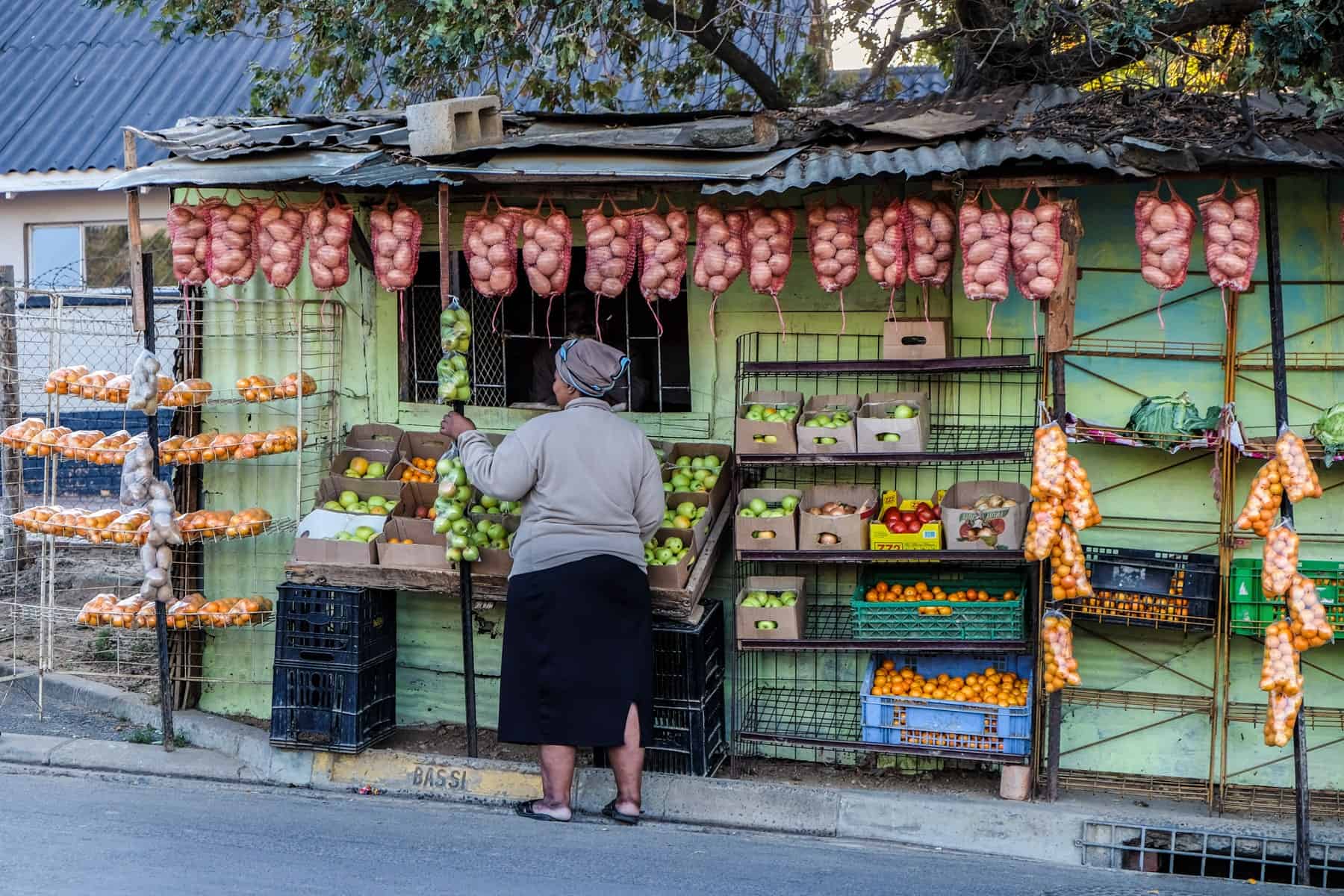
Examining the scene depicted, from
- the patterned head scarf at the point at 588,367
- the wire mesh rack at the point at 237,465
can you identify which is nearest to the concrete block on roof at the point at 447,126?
the patterned head scarf at the point at 588,367

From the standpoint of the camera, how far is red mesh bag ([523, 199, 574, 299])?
22.5ft

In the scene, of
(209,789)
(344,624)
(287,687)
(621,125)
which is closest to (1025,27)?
(621,125)

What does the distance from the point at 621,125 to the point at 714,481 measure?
2004mm

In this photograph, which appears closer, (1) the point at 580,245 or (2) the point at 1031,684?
(2) the point at 1031,684

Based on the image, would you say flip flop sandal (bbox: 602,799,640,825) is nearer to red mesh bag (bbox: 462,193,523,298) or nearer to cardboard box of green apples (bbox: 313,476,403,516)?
cardboard box of green apples (bbox: 313,476,403,516)

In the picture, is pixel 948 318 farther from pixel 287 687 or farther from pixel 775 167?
pixel 287 687

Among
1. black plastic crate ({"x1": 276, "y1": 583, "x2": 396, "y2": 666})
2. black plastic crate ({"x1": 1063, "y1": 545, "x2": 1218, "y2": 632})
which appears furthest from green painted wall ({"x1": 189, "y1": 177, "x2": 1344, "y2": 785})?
black plastic crate ({"x1": 276, "y1": 583, "x2": 396, "y2": 666})

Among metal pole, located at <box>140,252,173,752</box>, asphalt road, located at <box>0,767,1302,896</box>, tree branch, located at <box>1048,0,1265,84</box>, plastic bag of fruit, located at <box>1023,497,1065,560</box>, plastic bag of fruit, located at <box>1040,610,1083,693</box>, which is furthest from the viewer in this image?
tree branch, located at <box>1048,0,1265,84</box>

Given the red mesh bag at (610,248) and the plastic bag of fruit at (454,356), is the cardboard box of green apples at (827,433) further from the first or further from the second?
the plastic bag of fruit at (454,356)

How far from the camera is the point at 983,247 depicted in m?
6.24

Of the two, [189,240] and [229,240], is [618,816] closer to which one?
[229,240]

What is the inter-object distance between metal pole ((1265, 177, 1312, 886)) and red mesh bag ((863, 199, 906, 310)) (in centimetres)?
164

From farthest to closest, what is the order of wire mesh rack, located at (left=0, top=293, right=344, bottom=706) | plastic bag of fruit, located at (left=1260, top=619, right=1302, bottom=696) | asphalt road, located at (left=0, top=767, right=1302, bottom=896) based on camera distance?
1. wire mesh rack, located at (left=0, top=293, right=344, bottom=706)
2. plastic bag of fruit, located at (left=1260, top=619, right=1302, bottom=696)
3. asphalt road, located at (left=0, top=767, right=1302, bottom=896)

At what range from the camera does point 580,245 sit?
7.64 m
